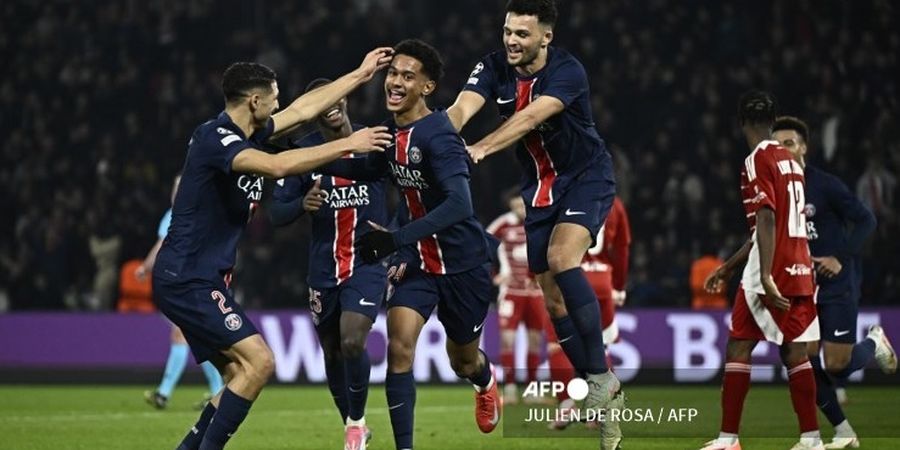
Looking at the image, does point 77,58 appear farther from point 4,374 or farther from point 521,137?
point 521,137

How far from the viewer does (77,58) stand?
25.5m

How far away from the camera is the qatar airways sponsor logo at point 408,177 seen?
28.8 feet

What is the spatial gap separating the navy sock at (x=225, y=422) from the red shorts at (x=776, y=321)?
341cm

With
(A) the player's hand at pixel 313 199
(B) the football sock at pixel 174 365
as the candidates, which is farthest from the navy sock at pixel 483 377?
(B) the football sock at pixel 174 365

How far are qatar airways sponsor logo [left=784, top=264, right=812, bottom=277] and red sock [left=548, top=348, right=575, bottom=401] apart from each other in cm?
352

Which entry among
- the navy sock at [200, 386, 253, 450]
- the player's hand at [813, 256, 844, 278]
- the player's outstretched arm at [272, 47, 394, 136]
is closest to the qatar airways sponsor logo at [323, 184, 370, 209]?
the player's outstretched arm at [272, 47, 394, 136]

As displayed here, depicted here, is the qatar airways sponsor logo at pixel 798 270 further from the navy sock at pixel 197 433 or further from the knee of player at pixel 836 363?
the navy sock at pixel 197 433

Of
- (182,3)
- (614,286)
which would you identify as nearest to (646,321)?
(614,286)

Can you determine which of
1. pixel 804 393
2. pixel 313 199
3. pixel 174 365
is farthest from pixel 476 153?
pixel 174 365

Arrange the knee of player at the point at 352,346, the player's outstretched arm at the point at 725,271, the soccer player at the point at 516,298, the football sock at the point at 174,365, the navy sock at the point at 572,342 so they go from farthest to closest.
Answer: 1. the soccer player at the point at 516,298
2. the football sock at the point at 174,365
3. the player's outstretched arm at the point at 725,271
4. the knee of player at the point at 352,346
5. the navy sock at the point at 572,342

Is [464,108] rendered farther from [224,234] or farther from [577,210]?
[224,234]

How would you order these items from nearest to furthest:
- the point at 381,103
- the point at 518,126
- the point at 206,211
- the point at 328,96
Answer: the point at 206,211
the point at 518,126
the point at 328,96
the point at 381,103

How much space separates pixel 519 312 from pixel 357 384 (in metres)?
6.51

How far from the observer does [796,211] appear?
945cm
